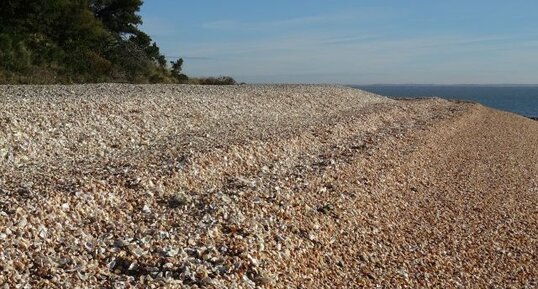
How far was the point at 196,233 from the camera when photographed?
6.14 meters

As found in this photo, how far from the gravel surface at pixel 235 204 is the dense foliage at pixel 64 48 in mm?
7355

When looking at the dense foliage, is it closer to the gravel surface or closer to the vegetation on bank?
the vegetation on bank

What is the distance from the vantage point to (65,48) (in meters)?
25.1

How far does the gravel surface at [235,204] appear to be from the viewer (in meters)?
5.48

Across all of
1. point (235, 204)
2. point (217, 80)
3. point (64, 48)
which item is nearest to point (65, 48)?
point (64, 48)

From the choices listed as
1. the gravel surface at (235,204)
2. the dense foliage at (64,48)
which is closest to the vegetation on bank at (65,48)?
the dense foliage at (64,48)

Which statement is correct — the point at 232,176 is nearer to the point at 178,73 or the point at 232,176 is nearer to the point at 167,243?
the point at 167,243

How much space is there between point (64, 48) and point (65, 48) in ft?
0.13

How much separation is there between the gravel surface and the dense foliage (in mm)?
7355

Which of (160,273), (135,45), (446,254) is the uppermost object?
(135,45)

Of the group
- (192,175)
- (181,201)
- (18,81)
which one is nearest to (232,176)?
(192,175)

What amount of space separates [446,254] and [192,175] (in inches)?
135

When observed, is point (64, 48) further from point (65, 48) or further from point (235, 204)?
point (235, 204)

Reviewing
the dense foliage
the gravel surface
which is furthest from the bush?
the gravel surface
